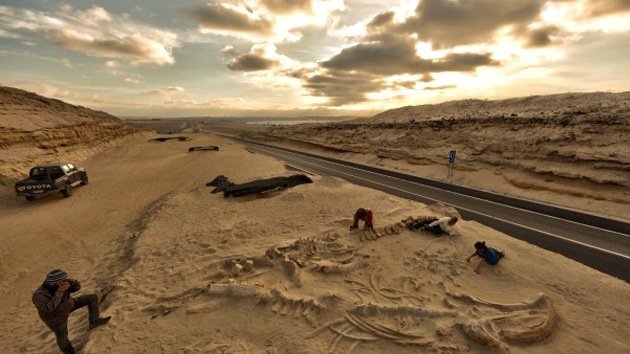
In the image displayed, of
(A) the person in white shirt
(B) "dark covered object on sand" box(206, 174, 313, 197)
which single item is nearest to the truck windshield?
(B) "dark covered object on sand" box(206, 174, 313, 197)

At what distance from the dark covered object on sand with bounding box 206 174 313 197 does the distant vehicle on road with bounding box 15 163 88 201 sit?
8.27m

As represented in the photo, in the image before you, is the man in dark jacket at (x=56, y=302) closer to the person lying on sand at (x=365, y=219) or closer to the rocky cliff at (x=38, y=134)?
the person lying on sand at (x=365, y=219)

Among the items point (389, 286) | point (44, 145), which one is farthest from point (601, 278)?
point (44, 145)

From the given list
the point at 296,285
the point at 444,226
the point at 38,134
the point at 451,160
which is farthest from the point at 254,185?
the point at 38,134

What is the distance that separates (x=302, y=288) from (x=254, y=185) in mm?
11538

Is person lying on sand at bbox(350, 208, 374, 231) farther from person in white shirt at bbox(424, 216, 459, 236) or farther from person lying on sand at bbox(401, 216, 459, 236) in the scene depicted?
person in white shirt at bbox(424, 216, 459, 236)

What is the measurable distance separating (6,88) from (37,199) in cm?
2775

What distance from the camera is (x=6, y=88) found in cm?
3722

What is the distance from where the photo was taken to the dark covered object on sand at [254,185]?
18312 millimetres

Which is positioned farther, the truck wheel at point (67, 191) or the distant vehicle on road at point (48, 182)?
the truck wheel at point (67, 191)

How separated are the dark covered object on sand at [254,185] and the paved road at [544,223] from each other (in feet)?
18.7

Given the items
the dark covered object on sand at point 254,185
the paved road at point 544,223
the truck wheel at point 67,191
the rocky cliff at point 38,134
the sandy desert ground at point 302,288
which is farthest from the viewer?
the rocky cliff at point 38,134

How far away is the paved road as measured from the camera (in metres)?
11.0

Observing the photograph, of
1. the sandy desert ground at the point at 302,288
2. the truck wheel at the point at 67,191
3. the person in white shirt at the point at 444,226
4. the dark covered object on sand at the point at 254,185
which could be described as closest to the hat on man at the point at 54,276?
the sandy desert ground at the point at 302,288
